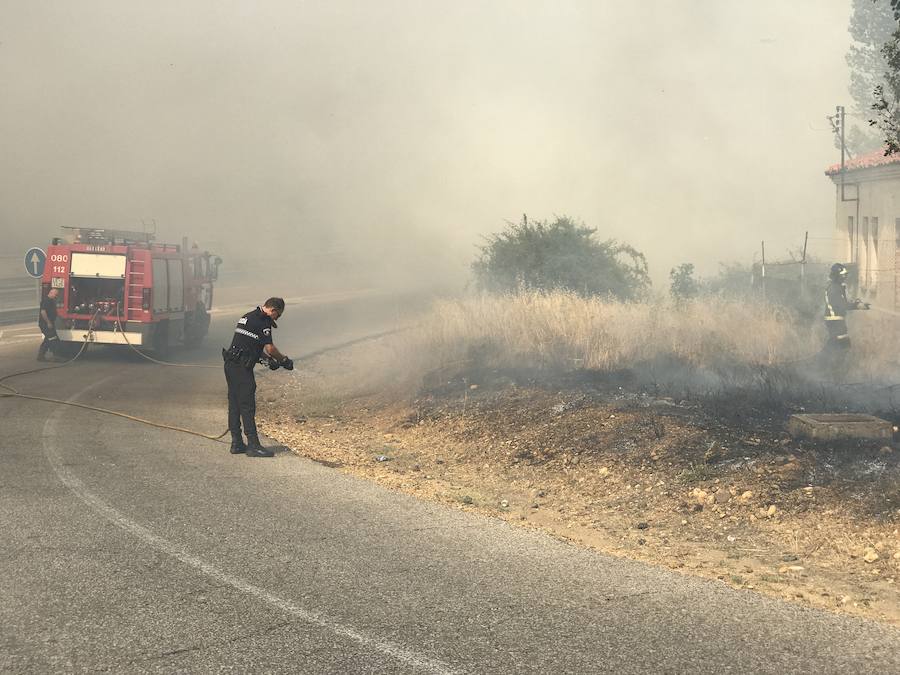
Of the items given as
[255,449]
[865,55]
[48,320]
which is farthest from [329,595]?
[865,55]

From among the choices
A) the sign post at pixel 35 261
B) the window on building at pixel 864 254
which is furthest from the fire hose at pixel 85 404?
the window on building at pixel 864 254

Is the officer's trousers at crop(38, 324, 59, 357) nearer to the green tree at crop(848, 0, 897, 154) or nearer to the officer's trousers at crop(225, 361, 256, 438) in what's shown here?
the officer's trousers at crop(225, 361, 256, 438)

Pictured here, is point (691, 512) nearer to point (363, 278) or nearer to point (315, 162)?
point (363, 278)

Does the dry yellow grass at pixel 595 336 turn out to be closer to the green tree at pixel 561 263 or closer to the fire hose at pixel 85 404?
the fire hose at pixel 85 404

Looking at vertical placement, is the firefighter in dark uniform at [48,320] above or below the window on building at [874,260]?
below

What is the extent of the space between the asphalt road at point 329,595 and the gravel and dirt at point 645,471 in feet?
2.18

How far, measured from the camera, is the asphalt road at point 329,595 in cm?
484

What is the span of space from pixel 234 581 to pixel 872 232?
92.2ft

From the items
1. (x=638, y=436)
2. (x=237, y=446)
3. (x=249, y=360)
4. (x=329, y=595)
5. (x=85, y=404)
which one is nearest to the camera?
(x=329, y=595)

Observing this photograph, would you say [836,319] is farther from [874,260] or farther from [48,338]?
[874,260]

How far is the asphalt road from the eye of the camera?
484 cm

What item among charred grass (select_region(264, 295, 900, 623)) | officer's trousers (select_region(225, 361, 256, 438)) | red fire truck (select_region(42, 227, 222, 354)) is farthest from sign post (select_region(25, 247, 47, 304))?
officer's trousers (select_region(225, 361, 256, 438))

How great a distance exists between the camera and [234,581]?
6.01 m

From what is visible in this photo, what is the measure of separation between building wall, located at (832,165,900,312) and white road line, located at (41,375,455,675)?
882 inches
